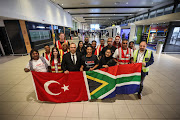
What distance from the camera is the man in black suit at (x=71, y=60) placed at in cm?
244

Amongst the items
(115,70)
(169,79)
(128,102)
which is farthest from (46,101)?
(169,79)

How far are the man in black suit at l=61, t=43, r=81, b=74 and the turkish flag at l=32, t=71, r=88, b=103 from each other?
24 centimetres

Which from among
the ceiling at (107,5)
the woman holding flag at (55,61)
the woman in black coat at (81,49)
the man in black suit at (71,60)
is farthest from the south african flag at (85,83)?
the ceiling at (107,5)

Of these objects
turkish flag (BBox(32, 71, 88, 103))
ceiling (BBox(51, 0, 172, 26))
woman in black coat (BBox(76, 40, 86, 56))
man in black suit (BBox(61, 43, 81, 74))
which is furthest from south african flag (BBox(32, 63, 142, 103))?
ceiling (BBox(51, 0, 172, 26))

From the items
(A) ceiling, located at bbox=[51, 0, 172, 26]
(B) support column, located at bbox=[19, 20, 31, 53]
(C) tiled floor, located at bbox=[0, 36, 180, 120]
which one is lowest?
(C) tiled floor, located at bbox=[0, 36, 180, 120]

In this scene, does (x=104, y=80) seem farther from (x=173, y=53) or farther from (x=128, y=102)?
(x=173, y=53)

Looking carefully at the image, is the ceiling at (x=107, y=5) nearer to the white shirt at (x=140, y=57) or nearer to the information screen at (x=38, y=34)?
the information screen at (x=38, y=34)

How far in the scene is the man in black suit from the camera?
8.01ft

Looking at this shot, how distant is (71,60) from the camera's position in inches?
97.2

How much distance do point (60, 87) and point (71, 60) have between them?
819 millimetres

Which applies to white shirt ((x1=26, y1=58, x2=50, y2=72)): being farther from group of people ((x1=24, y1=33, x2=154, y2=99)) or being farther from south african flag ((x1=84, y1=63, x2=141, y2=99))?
south african flag ((x1=84, y1=63, x2=141, y2=99))

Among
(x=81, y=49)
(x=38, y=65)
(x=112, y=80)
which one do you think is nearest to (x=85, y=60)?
(x=112, y=80)

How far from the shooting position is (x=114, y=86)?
8.09 feet

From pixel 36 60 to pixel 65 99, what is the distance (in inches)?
55.1
